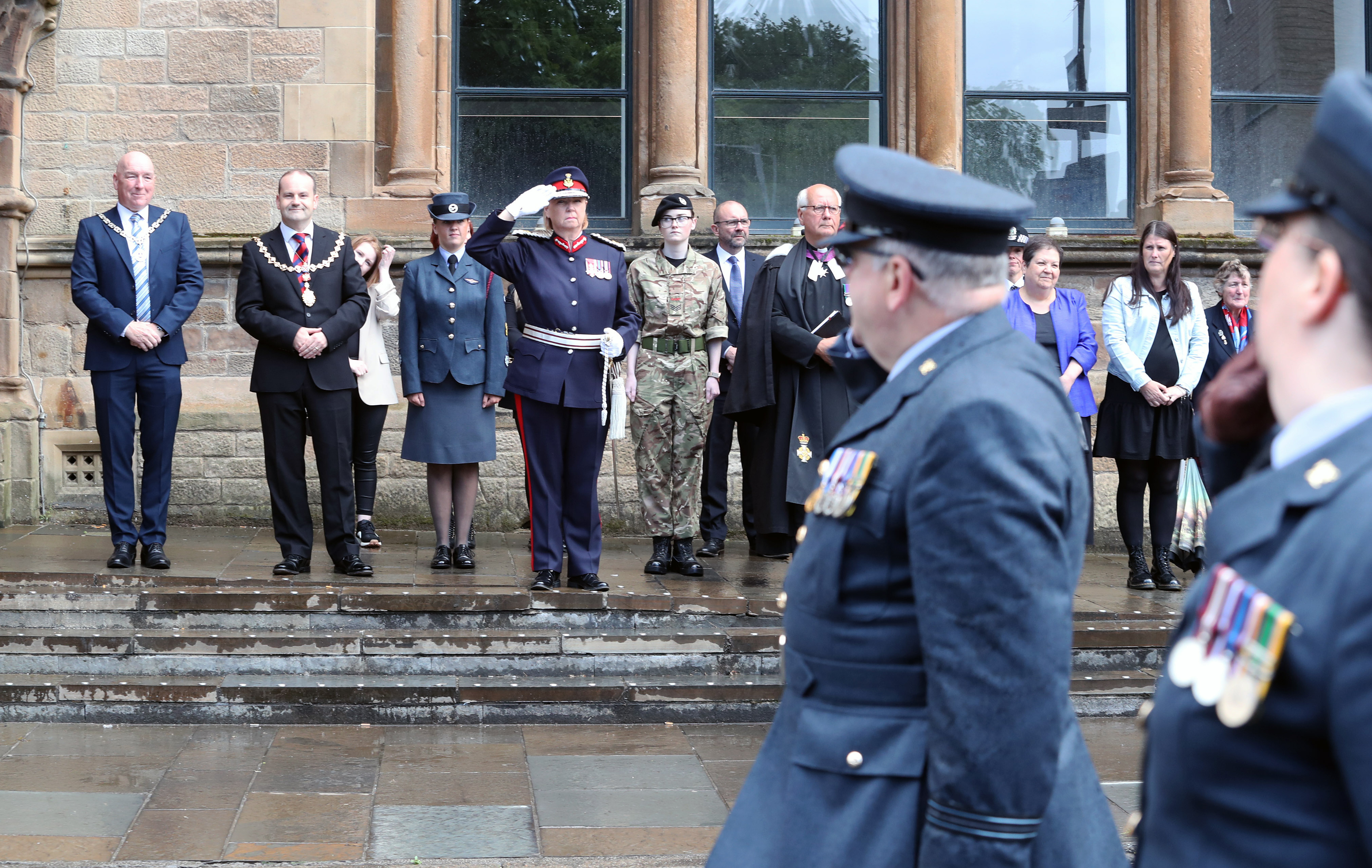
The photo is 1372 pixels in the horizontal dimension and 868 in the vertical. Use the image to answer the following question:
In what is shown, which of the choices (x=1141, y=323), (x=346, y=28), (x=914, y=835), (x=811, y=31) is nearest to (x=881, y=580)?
(x=914, y=835)

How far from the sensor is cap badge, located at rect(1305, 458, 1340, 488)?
1.26 meters

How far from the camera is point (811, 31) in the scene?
11148 mm

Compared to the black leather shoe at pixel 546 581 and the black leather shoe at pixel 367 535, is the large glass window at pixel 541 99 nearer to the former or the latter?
the black leather shoe at pixel 367 535

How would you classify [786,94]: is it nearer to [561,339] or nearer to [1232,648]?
[561,339]

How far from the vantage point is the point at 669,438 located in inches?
313

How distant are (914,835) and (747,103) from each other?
9.77 metres

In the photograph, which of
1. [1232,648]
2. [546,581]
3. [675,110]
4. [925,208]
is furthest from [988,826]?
[675,110]

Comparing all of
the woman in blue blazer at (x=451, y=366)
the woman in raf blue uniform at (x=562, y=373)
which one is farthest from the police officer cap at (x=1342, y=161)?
the woman in blue blazer at (x=451, y=366)

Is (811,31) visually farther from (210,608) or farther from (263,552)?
(210,608)

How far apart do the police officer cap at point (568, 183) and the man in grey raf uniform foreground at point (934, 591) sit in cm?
501

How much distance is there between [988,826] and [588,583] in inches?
210

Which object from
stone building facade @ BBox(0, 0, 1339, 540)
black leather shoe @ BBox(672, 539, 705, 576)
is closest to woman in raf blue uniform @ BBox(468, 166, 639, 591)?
black leather shoe @ BBox(672, 539, 705, 576)

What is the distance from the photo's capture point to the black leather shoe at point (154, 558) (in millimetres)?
7305

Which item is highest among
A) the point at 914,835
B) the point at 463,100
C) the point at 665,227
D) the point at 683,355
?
the point at 463,100
